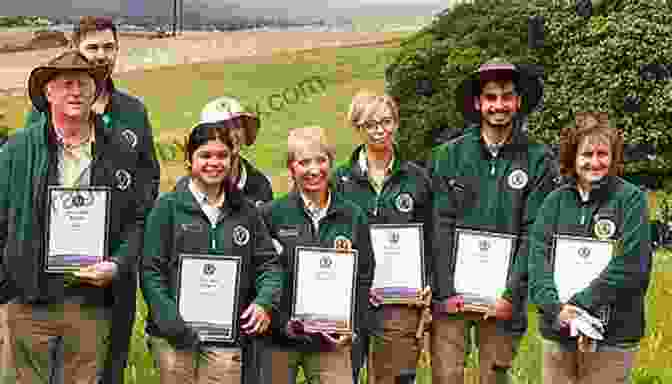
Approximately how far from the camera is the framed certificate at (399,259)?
623 centimetres

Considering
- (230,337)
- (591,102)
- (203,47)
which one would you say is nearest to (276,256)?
(230,337)

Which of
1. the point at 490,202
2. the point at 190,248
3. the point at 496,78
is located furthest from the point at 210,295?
the point at 496,78

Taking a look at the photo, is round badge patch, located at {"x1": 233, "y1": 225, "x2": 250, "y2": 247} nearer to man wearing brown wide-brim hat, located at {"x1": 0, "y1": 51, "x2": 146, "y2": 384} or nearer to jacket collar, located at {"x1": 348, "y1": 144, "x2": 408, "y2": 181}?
man wearing brown wide-brim hat, located at {"x1": 0, "y1": 51, "x2": 146, "y2": 384}

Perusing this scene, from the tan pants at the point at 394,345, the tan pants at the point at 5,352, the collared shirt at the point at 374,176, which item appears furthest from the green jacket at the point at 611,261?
the tan pants at the point at 5,352

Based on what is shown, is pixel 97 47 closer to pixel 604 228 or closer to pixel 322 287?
pixel 322 287

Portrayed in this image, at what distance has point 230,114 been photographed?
591 cm

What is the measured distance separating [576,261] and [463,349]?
1046 mm

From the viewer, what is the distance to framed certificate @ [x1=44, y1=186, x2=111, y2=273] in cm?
562

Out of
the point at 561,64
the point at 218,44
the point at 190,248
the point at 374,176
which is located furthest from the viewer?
the point at 218,44

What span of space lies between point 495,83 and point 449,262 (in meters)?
1.07

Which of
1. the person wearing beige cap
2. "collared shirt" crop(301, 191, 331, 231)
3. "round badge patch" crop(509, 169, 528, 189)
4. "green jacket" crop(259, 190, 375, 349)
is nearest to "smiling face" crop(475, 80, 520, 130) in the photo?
"round badge patch" crop(509, 169, 528, 189)

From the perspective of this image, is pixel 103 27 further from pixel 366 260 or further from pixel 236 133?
pixel 366 260

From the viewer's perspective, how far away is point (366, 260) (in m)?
5.89

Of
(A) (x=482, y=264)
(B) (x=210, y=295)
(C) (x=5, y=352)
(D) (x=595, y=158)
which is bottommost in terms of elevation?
(C) (x=5, y=352)
